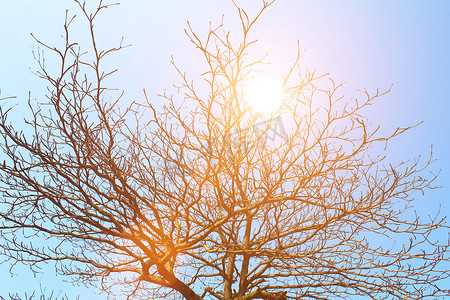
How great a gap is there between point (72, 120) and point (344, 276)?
502cm

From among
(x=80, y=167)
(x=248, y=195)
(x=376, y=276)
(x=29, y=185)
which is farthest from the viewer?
(x=248, y=195)

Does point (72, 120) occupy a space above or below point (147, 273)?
above

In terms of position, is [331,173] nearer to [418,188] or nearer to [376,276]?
[418,188]

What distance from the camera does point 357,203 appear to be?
5.04 meters

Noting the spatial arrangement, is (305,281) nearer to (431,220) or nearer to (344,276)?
(344,276)

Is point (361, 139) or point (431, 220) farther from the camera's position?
point (431, 220)

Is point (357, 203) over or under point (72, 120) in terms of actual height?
under

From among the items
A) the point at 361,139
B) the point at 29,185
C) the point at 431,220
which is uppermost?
the point at 361,139

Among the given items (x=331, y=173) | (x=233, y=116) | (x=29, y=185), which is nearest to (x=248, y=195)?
(x=331, y=173)

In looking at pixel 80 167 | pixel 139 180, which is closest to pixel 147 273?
pixel 139 180

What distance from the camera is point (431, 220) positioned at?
531 centimetres

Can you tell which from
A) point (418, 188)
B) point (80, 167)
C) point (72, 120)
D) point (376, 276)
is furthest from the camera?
point (376, 276)

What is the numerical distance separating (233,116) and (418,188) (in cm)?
314

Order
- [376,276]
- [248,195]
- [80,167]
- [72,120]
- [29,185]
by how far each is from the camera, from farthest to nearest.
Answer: [248,195], [376,276], [29,185], [80,167], [72,120]
